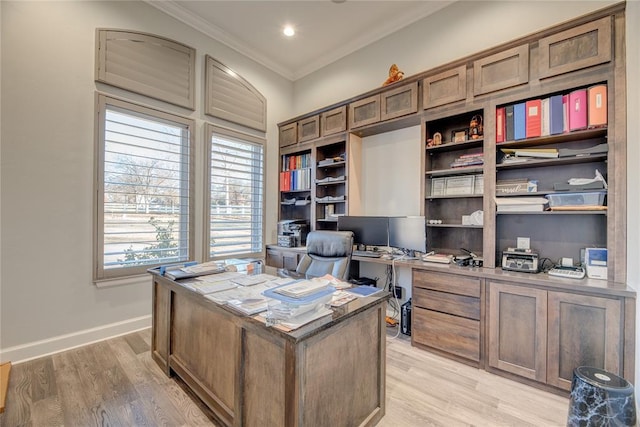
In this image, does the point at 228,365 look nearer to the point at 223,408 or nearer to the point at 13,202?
the point at 223,408

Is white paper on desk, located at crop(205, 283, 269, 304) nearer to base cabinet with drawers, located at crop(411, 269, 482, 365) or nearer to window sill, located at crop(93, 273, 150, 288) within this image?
base cabinet with drawers, located at crop(411, 269, 482, 365)

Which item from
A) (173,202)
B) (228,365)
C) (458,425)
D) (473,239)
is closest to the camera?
(228,365)

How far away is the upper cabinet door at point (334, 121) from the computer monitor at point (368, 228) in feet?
3.66

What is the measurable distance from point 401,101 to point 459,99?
22.6 inches

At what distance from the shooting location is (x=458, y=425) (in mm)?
1578

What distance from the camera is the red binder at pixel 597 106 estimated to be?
6.09 ft

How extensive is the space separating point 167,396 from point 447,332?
215cm

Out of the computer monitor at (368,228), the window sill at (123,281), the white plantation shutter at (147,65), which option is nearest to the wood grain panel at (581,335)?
the computer monitor at (368,228)

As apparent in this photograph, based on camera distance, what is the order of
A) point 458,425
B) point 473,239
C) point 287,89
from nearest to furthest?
point 458,425, point 473,239, point 287,89

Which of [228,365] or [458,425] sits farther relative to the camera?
[458,425]

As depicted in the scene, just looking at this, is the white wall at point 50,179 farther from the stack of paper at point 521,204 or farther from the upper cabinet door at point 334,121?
the stack of paper at point 521,204

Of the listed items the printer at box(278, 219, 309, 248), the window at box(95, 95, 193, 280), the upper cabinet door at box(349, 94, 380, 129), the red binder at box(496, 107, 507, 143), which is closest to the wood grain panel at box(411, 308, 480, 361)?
the red binder at box(496, 107, 507, 143)

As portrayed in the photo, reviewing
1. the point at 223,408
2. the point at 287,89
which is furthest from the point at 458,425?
the point at 287,89

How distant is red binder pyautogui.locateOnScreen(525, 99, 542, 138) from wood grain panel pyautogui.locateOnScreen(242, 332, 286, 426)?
7.85 ft
